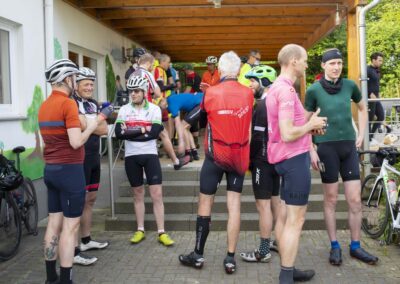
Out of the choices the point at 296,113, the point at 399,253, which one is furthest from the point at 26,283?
the point at 399,253

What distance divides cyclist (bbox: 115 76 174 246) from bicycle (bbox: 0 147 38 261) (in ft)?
3.95

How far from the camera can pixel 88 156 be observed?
17.0 ft

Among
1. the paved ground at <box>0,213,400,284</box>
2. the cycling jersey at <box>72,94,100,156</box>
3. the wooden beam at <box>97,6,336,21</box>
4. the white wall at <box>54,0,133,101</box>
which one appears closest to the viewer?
the paved ground at <box>0,213,400,284</box>

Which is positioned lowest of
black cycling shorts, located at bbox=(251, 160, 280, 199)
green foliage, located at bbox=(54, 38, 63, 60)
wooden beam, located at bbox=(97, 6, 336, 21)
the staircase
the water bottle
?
the staircase

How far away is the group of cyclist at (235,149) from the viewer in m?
3.96

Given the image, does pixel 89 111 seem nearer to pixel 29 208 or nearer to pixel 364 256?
pixel 29 208

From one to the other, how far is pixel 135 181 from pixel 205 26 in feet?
22.3

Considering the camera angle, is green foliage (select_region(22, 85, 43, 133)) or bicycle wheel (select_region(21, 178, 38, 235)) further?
green foliage (select_region(22, 85, 43, 133))

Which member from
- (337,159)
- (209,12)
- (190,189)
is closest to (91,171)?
(190,189)

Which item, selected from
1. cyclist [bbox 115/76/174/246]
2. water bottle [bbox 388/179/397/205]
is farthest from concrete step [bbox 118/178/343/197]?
water bottle [bbox 388/179/397/205]

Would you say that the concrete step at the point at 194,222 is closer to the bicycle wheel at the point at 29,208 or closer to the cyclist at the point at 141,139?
the cyclist at the point at 141,139

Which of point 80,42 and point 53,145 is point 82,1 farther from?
point 53,145

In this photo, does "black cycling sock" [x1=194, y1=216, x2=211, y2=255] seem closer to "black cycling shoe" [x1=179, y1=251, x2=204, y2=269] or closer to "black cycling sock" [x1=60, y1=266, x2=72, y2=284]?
"black cycling shoe" [x1=179, y1=251, x2=204, y2=269]

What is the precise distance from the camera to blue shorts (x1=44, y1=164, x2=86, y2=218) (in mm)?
4094
